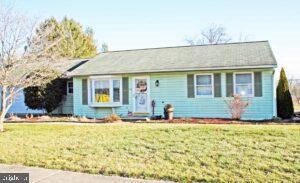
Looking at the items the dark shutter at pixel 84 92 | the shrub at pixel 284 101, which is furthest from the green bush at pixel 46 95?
the shrub at pixel 284 101

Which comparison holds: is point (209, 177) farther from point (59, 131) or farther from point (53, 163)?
point (59, 131)

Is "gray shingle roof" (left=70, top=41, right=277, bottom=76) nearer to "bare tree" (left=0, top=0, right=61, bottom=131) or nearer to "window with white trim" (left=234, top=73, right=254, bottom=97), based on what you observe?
"window with white trim" (left=234, top=73, right=254, bottom=97)

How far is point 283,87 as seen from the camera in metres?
16.8

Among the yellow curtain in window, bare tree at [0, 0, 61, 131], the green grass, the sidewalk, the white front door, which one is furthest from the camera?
the yellow curtain in window

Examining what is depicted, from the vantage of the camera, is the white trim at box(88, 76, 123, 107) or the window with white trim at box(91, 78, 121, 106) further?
the window with white trim at box(91, 78, 121, 106)

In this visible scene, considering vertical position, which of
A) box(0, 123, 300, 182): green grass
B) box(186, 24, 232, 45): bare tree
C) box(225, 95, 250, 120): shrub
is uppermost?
box(186, 24, 232, 45): bare tree

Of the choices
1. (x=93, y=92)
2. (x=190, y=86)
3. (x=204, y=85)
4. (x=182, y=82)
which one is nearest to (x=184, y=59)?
(x=182, y=82)

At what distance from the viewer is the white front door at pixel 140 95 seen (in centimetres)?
1809

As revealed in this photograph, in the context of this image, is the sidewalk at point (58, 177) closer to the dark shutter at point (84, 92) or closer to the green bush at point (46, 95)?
the dark shutter at point (84, 92)

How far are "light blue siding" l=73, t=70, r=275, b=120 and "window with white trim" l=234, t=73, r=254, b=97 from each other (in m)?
0.45

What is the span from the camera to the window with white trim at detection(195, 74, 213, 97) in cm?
1673

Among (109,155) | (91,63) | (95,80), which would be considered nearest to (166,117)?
(95,80)

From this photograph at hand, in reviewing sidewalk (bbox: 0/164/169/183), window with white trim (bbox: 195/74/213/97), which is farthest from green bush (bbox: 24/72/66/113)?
sidewalk (bbox: 0/164/169/183)

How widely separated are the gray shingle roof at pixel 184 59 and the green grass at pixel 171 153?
7365 millimetres
